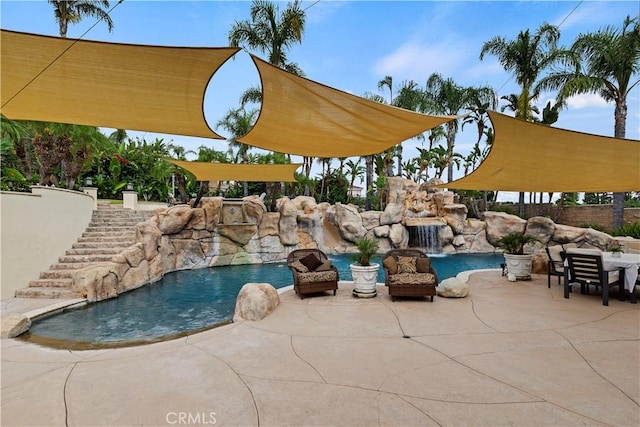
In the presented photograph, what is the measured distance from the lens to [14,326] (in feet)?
15.2

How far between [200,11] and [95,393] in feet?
19.8

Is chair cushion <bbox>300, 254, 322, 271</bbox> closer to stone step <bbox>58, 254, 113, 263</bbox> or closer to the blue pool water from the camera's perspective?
the blue pool water

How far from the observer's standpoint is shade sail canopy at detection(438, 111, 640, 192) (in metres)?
5.33

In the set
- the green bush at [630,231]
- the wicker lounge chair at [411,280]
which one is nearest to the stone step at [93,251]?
the wicker lounge chair at [411,280]

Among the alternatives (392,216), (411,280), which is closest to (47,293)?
(411,280)

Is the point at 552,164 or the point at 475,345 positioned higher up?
the point at 552,164

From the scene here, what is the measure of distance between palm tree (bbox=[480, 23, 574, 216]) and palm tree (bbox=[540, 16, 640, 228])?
10.1 feet

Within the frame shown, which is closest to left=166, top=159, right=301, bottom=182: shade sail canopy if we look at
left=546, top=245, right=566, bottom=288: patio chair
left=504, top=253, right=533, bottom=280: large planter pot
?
left=504, top=253, right=533, bottom=280: large planter pot

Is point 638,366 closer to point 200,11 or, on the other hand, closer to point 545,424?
point 545,424

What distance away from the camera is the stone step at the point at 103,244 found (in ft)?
29.6

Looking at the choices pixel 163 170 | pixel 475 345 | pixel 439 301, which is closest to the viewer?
pixel 475 345

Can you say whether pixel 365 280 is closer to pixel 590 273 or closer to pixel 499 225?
pixel 590 273

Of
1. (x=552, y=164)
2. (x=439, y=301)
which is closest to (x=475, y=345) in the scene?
(x=439, y=301)

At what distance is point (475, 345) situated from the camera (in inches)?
147
